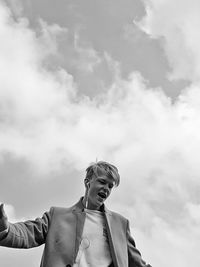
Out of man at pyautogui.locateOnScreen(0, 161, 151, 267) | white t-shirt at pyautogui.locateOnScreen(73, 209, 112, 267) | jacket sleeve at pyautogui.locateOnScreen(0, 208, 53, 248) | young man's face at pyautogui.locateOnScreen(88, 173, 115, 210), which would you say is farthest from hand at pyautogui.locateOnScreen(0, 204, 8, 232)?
young man's face at pyautogui.locateOnScreen(88, 173, 115, 210)

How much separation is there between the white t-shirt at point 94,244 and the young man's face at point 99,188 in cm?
22

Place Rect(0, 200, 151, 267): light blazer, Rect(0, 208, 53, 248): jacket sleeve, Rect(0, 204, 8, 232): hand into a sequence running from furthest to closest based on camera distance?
Rect(0, 200, 151, 267): light blazer, Rect(0, 208, 53, 248): jacket sleeve, Rect(0, 204, 8, 232): hand

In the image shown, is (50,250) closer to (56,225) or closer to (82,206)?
(56,225)

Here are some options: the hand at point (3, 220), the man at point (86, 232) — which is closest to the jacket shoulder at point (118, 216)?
the man at point (86, 232)

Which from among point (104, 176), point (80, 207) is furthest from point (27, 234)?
point (104, 176)

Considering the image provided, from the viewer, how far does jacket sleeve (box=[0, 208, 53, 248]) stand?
5438 millimetres

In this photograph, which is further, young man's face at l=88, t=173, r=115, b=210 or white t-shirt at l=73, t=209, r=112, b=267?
young man's face at l=88, t=173, r=115, b=210

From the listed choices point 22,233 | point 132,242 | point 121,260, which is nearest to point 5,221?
point 22,233

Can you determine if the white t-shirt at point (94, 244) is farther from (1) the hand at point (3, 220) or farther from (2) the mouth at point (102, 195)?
(1) the hand at point (3, 220)

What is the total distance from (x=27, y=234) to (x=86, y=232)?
31.5 inches

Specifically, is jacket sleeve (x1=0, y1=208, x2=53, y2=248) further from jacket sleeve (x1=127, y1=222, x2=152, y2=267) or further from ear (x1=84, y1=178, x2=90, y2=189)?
jacket sleeve (x1=127, y1=222, x2=152, y2=267)

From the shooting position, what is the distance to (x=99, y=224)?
6.21m

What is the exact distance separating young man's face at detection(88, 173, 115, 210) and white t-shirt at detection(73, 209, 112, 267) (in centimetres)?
22

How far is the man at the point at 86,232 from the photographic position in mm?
5590
